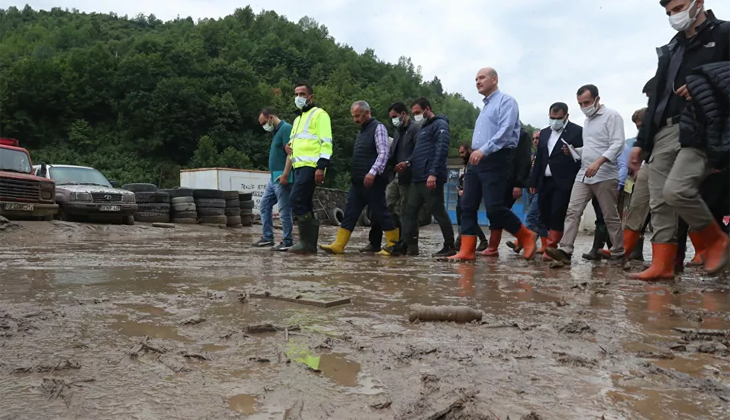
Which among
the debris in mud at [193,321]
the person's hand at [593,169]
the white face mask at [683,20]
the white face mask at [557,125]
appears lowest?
the debris in mud at [193,321]

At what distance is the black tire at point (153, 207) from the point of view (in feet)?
44.7

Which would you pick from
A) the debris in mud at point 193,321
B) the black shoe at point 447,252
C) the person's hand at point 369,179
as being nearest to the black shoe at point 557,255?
the black shoe at point 447,252

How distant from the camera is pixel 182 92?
51.5 meters

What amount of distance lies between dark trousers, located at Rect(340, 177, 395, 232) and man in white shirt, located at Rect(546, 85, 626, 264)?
201cm

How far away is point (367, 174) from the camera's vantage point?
6.30 meters

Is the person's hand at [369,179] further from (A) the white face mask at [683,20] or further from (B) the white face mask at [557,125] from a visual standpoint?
(A) the white face mask at [683,20]

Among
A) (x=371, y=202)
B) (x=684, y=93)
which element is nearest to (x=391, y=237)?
(x=371, y=202)

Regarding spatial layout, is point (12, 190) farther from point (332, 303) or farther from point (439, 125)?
point (332, 303)

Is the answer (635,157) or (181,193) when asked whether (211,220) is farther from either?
(635,157)

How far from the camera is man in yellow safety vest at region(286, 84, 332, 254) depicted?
20.6ft

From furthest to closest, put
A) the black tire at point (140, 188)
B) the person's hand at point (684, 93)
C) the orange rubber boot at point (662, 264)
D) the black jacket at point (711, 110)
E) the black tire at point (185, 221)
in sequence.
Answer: the black tire at point (140, 188), the black tire at point (185, 221), the orange rubber boot at point (662, 264), the person's hand at point (684, 93), the black jacket at point (711, 110)

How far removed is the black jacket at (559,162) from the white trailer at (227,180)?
1284cm

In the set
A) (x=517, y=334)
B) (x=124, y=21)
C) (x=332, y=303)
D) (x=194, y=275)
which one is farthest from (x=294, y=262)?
(x=124, y=21)

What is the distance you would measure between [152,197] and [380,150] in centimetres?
924
